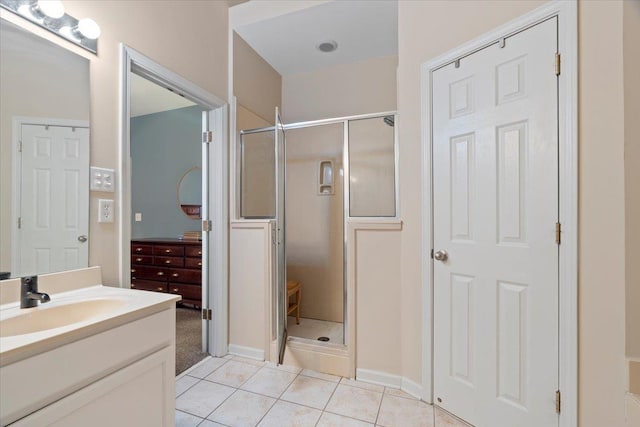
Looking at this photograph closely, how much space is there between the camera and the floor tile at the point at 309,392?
5.66ft

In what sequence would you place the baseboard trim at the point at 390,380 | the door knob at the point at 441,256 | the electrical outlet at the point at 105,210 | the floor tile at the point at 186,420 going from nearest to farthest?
the electrical outlet at the point at 105,210
the floor tile at the point at 186,420
the door knob at the point at 441,256
the baseboard trim at the point at 390,380

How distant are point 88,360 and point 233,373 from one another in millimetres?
1362

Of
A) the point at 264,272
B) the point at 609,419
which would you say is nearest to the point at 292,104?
the point at 264,272

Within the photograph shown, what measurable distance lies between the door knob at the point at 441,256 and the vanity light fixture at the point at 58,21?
83.7 inches

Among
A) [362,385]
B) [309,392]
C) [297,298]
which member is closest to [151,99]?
[297,298]

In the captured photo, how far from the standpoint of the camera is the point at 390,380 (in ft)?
6.13

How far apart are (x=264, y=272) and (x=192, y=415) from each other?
3.15 feet

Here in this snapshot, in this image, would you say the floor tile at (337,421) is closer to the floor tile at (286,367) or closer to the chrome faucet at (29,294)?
the floor tile at (286,367)

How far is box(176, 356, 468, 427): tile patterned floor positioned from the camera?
5.10 feet

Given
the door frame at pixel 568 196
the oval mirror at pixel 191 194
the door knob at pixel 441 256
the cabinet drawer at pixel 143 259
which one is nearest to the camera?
the door frame at pixel 568 196

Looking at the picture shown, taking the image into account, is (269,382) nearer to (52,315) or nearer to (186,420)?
(186,420)

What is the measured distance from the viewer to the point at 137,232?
13.1 feet

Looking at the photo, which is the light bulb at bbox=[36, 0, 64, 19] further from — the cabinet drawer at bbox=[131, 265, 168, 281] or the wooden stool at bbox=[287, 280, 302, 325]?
the cabinet drawer at bbox=[131, 265, 168, 281]

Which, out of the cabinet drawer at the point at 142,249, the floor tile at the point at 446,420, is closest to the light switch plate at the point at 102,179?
the floor tile at the point at 446,420
